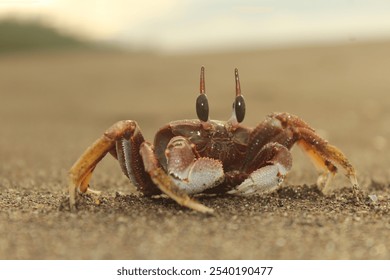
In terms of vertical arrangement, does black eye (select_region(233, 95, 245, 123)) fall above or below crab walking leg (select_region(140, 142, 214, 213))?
above

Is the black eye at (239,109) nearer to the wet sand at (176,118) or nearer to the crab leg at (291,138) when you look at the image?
the crab leg at (291,138)

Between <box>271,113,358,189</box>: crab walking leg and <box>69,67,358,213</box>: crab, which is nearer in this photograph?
<box>69,67,358,213</box>: crab

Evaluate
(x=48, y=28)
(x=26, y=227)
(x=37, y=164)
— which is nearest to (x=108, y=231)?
(x=26, y=227)

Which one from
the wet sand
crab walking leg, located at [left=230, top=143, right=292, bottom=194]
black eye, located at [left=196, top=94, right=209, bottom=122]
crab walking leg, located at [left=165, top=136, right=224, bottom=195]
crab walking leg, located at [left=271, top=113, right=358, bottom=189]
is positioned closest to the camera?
the wet sand

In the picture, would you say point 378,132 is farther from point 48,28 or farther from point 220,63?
point 48,28

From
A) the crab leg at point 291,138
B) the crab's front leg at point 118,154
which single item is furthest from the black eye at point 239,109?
the crab's front leg at point 118,154

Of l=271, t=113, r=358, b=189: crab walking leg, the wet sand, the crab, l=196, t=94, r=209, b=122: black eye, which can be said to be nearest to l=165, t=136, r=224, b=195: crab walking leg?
the crab

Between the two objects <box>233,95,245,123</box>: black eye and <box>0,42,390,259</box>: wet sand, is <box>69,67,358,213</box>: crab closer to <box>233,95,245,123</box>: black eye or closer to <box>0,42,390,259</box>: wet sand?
<box>233,95,245,123</box>: black eye

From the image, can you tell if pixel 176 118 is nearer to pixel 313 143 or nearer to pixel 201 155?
pixel 313 143

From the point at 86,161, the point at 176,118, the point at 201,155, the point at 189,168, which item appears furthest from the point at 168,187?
the point at 176,118

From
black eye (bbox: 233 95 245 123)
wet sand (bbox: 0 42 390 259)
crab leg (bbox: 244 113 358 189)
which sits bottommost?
wet sand (bbox: 0 42 390 259)
